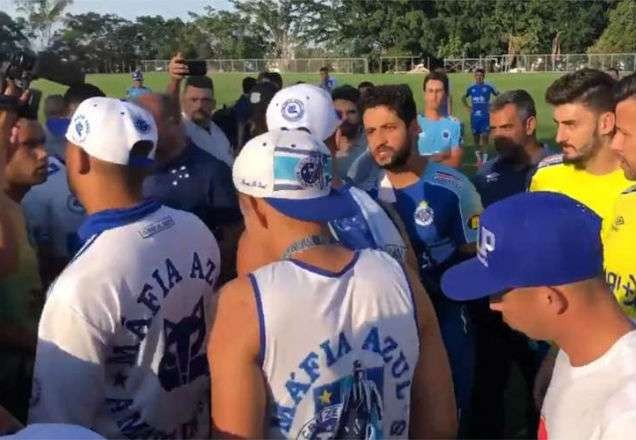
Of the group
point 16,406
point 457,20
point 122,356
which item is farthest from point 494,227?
point 457,20

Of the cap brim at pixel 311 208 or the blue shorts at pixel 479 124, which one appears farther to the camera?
the blue shorts at pixel 479 124

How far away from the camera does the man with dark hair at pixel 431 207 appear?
4125 mm

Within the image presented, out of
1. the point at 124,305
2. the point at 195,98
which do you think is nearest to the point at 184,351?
the point at 124,305

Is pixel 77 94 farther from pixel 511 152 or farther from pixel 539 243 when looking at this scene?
pixel 539 243

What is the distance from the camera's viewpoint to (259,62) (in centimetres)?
5856

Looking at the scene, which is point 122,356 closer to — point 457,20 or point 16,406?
point 16,406

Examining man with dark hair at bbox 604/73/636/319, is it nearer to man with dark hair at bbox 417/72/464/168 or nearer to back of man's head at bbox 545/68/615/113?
back of man's head at bbox 545/68/615/113

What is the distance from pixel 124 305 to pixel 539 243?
3.98 ft

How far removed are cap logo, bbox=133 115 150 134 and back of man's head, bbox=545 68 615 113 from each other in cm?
252

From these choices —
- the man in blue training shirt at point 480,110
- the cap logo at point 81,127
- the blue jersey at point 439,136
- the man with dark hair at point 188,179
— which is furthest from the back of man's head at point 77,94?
the man in blue training shirt at point 480,110

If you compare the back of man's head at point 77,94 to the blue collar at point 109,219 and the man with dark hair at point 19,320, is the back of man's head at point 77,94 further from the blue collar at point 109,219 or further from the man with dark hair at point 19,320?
the blue collar at point 109,219

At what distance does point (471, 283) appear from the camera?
2096mm

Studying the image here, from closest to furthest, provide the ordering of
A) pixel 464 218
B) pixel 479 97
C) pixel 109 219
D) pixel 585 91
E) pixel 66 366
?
pixel 66 366
pixel 109 219
pixel 464 218
pixel 585 91
pixel 479 97

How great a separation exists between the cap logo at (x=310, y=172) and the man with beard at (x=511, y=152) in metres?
3.18
